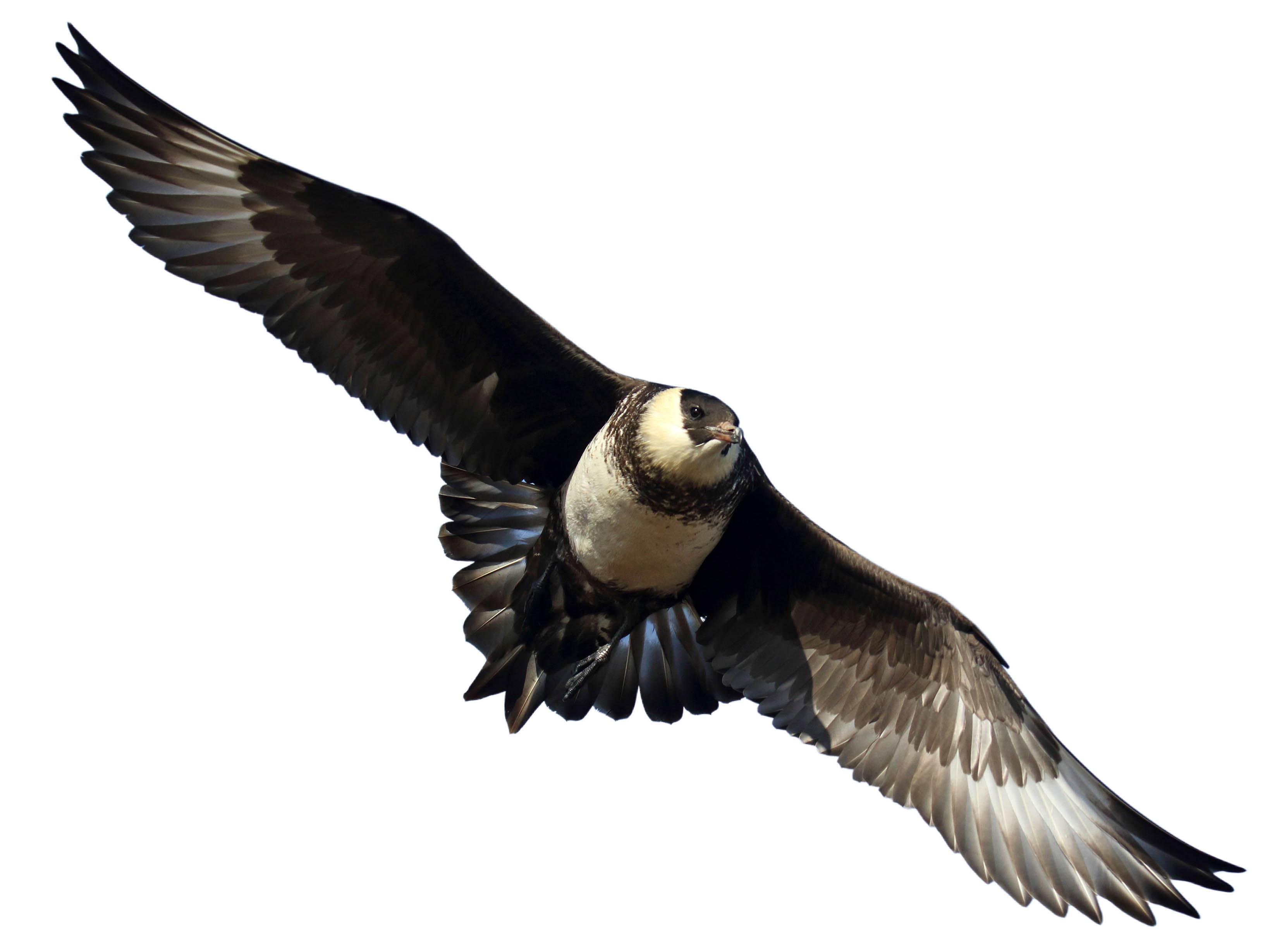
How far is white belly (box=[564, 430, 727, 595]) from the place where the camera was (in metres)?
6.06

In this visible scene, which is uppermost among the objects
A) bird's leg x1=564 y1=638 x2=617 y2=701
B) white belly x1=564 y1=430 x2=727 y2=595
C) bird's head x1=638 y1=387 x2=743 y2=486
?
bird's head x1=638 y1=387 x2=743 y2=486

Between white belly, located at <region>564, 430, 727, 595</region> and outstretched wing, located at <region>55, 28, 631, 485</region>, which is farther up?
outstretched wing, located at <region>55, 28, 631, 485</region>

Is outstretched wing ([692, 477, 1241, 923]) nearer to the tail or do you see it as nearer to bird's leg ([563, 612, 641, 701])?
the tail

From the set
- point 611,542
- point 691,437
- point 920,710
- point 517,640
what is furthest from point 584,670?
point 920,710

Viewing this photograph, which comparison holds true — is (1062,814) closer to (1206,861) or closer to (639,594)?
(1206,861)

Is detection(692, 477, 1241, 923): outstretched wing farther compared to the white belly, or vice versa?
detection(692, 477, 1241, 923): outstretched wing

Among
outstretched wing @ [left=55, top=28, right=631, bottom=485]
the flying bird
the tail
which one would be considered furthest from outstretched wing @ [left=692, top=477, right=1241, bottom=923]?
outstretched wing @ [left=55, top=28, right=631, bottom=485]

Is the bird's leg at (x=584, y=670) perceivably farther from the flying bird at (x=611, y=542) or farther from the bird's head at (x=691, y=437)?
the bird's head at (x=691, y=437)

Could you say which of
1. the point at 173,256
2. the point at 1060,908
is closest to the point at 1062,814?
the point at 1060,908

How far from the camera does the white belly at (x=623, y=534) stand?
606cm

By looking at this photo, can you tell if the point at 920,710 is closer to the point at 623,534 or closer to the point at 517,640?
the point at 623,534

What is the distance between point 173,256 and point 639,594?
244 centimetres

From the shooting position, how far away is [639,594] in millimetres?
6438

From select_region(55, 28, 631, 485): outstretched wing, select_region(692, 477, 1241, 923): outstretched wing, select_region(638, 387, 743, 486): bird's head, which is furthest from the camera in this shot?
select_region(692, 477, 1241, 923): outstretched wing
